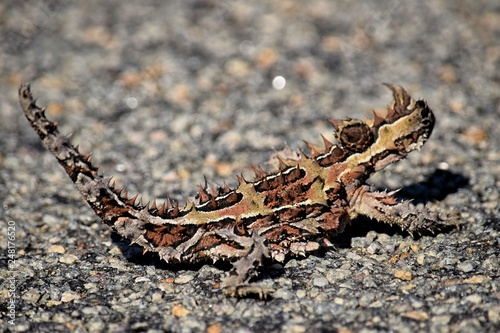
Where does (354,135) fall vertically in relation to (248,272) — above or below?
above

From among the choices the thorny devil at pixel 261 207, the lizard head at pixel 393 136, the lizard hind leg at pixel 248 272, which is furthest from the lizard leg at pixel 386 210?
the lizard hind leg at pixel 248 272

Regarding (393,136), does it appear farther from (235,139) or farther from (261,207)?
(235,139)

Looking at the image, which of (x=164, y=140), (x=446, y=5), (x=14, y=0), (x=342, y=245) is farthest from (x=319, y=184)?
(x=14, y=0)

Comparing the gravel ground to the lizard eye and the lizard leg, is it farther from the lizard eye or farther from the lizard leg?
the lizard eye

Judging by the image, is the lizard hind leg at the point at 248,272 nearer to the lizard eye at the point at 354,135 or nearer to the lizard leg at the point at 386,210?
the lizard leg at the point at 386,210

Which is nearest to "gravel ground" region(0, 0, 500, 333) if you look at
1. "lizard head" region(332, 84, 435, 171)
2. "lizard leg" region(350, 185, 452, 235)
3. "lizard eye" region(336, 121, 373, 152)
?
"lizard leg" region(350, 185, 452, 235)

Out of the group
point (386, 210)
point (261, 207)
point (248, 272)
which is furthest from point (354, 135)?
point (248, 272)
